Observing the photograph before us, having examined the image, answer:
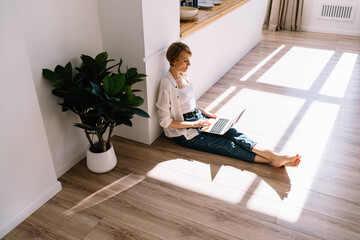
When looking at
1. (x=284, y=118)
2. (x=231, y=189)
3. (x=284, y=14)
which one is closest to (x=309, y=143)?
(x=284, y=118)

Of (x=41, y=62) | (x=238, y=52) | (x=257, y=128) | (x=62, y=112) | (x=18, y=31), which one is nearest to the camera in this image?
(x=18, y=31)

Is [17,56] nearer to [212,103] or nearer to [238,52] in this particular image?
[212,103]

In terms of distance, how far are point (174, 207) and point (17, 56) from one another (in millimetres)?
1117

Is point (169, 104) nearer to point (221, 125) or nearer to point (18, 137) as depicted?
point (221, 125)

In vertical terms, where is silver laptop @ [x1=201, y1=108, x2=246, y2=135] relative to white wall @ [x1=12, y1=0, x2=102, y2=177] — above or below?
below

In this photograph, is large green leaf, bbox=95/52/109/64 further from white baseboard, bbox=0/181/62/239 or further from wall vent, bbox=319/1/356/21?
wall vent, bbox=319/1/356/21

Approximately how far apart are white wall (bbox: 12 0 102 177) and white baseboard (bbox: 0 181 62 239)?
0.17 meters

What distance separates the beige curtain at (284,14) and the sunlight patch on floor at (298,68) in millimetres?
1001

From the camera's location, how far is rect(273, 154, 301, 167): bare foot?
7.14 ft

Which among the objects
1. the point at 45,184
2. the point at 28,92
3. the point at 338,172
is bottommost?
the point at 338,172

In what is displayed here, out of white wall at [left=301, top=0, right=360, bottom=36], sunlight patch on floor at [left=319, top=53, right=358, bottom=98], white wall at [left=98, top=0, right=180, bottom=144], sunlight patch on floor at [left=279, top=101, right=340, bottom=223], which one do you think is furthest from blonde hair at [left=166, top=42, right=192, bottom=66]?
white wall at [left=301, top=0, right=360, bottom=36]

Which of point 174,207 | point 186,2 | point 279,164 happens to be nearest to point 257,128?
point 279,164

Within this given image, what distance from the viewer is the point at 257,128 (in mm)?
2682

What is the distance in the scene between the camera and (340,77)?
11.8 ft
